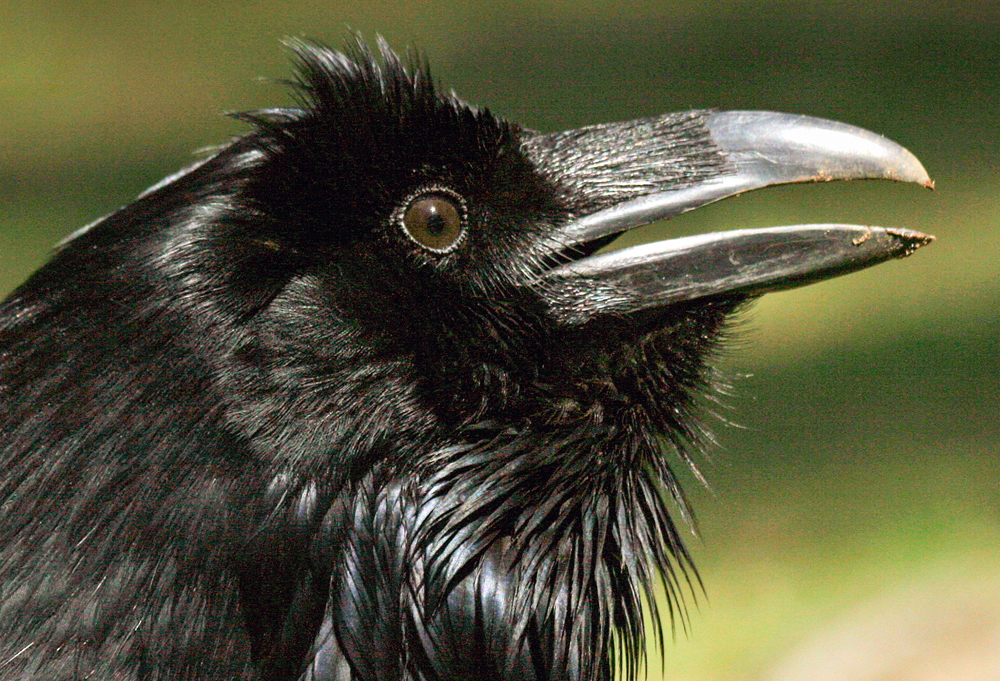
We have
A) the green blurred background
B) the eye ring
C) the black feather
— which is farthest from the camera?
the green blurred background

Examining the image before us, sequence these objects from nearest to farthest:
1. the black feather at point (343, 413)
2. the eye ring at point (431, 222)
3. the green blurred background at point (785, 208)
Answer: the black feather at point (343, 413), the eye ring at point (431, 222), the green blurred background at point (785, 208)

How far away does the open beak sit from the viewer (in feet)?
6.73

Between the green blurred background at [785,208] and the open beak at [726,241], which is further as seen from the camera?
the green blurred background at [785,208]

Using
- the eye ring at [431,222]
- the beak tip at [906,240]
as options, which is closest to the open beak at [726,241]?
the beak tip at [906,240]

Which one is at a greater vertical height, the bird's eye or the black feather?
the bird's eye

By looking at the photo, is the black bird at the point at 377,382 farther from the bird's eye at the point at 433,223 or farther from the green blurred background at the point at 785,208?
the green blurred background at the point at 785,208

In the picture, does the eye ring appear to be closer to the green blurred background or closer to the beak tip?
the green blurred background

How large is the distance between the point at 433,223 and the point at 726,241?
1.42 ft

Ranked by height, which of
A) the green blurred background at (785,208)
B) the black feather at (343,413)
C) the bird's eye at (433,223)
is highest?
the bird's eye at (433,223)

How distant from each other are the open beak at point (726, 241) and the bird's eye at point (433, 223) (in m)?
0.15

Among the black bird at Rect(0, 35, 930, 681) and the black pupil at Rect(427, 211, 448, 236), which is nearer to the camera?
the black bird at Rect(0, 35, 930, 681)

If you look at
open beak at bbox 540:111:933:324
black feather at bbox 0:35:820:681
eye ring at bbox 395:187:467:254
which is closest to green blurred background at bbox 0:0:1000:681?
open beak at bbox 540:111:933:324

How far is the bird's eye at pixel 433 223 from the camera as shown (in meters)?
2.04

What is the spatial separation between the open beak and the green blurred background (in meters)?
0.21
